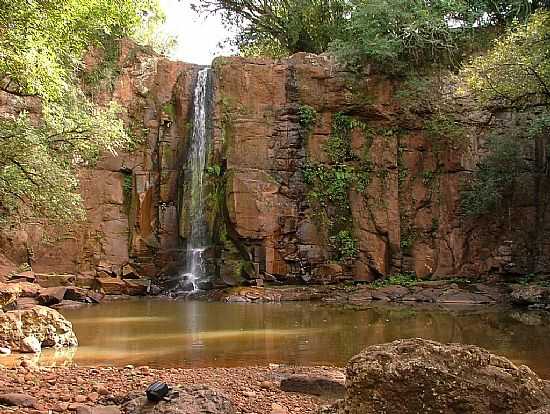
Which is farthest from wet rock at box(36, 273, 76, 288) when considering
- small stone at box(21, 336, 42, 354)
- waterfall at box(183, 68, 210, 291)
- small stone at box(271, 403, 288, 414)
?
small stone at box(271, 403, 288, 414)

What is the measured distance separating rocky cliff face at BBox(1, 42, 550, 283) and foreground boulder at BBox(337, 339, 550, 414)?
17905mm

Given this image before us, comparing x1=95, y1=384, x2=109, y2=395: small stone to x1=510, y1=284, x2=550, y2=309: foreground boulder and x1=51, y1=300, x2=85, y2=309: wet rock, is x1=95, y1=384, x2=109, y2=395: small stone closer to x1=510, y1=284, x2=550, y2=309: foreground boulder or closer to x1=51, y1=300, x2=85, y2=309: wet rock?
x1=51, y1=300, x2=85, y2=309: wet rock

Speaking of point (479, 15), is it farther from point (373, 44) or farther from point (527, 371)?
point (527, 371)

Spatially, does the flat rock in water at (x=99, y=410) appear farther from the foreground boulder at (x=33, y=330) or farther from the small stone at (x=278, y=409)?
the foreground boulder at (x=33, y=330)

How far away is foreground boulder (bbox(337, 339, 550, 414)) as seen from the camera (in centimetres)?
293

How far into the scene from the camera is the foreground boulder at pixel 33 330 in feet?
28.6

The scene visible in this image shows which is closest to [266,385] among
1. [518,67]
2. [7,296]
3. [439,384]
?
[439,384]

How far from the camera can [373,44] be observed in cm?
2266

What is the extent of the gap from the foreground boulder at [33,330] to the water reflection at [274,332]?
0.42 meters

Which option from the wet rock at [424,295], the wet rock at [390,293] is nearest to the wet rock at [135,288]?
the wet rock at [390,293]

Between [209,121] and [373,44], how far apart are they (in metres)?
7.33

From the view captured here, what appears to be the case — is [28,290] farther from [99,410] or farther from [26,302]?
[99,410]

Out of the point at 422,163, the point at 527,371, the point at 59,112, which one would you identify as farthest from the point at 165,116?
the point at 527,371

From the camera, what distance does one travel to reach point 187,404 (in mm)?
4164
